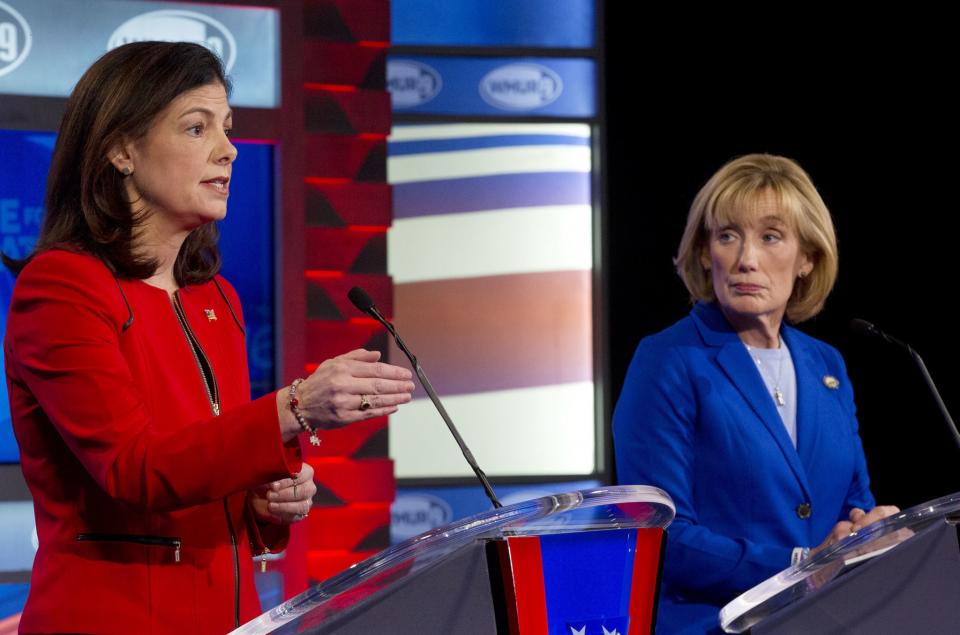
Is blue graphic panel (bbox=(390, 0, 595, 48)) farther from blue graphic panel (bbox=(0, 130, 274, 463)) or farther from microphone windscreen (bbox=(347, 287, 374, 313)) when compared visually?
microphone windscreen (bbox=(347, 287, 374, 313))

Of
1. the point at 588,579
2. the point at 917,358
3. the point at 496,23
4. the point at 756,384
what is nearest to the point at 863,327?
the point at 917,358

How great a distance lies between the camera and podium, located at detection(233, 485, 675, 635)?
3.77 ft

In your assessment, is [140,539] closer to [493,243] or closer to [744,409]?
[744,409]

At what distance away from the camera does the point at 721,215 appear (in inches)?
90.8

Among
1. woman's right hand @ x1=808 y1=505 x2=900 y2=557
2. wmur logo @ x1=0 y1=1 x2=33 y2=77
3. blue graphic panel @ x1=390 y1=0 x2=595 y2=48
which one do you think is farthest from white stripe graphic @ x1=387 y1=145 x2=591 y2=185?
woman's right hand @ x1=808 y1=505 x2=900 y2=557

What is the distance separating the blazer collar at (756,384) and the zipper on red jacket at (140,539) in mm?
1086

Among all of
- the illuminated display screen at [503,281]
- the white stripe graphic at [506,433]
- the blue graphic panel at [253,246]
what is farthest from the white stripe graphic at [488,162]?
the blue graphic panel at [253,246]

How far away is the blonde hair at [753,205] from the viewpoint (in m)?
2.31

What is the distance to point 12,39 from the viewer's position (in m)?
3.79

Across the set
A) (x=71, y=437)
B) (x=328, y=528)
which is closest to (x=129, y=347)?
(x=71, y=437)

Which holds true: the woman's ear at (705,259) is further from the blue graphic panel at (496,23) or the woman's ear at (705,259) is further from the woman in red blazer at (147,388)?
the blue graphic panel at (496,23)

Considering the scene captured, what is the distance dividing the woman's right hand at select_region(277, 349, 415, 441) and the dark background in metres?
3.52

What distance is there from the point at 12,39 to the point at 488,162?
269 cm

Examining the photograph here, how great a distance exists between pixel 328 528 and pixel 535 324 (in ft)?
8.12
